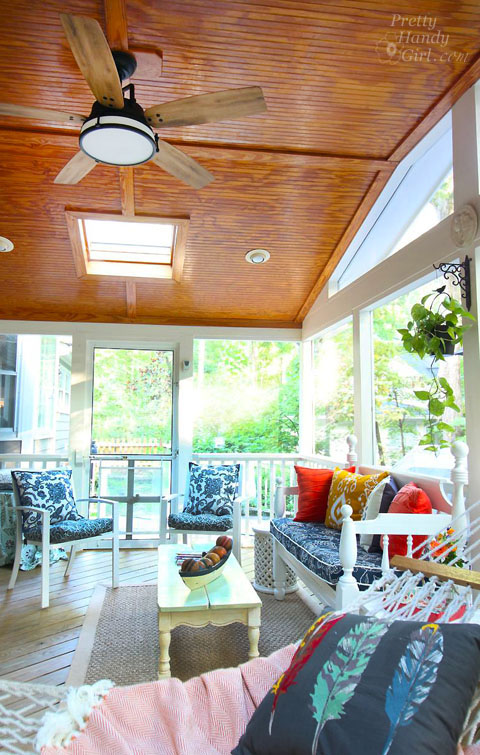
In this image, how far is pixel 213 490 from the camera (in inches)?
184

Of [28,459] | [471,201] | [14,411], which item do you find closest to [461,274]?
[471,201]

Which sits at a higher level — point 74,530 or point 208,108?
point 208,108

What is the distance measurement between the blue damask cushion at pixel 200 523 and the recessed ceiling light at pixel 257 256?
226 cm

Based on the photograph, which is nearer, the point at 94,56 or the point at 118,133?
the point at 94,56

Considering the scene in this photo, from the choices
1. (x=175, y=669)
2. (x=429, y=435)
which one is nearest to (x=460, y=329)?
(x=429, y=435)

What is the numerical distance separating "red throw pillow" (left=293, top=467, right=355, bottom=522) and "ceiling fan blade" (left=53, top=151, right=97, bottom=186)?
99.8 inches

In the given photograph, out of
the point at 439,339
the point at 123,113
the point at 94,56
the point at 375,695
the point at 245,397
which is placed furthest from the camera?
the point at 245,397

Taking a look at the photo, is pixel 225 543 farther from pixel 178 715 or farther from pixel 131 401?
pixel 131 401

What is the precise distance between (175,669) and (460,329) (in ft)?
7.48

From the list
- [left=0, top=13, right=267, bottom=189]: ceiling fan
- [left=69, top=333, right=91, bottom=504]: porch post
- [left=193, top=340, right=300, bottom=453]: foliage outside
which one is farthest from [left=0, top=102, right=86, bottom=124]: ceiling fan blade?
[left=193, top=340, right=300, bottom=453]: foliage outside

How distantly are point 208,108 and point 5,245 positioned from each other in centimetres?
275

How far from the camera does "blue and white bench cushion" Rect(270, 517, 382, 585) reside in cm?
257

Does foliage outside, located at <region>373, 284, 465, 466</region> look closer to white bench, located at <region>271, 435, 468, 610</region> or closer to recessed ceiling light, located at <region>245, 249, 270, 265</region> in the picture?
white bench, located at <region>271, 435, 468, 610</region>

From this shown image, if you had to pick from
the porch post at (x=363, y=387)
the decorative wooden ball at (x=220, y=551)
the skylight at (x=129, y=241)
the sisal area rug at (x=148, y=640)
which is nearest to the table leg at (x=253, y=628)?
the sisal area rug at (x=148, y=640)
